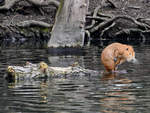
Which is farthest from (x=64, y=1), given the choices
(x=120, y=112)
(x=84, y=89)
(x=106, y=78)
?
(x=120, y=112)

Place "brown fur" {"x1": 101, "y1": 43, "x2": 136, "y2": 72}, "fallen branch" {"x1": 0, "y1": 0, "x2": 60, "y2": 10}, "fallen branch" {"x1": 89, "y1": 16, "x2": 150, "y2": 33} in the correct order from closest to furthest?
1. "brown fur" {"x1": 101, "y1": 43, "x2": 136, "y2": 72}
2. "fallen branch" {"x1": 89, "y1": 16, "x2": 150, "y2": 33}
3. "fallen branch" {"x1": 0, "y1": 0, "x2": 60, "y2": 10}

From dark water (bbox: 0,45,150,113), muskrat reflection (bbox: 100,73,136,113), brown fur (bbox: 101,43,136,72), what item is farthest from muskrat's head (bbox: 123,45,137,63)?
muskrat reflection (bbox: 100,73,136,113)

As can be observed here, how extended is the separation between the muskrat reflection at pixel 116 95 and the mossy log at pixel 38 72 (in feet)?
2.33

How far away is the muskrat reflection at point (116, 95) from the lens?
22.5 feet

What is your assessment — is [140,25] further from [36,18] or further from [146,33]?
[36,18]

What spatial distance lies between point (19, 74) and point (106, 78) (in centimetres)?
→ 195

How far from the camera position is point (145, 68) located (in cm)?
1173

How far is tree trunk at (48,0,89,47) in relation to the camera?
18.5m

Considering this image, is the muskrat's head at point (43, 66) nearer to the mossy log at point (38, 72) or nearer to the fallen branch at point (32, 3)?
the mossy log at point (38, 72)

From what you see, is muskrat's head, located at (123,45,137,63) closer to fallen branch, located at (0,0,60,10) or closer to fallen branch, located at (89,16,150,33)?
fallen branch, located at (89,16,150,33)

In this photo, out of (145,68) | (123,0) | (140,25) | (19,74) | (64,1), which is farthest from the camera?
(123,0)

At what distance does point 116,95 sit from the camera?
7953mm

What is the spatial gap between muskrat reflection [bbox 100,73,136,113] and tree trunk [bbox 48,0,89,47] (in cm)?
841

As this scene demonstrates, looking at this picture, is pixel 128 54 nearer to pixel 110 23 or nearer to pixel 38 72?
pixel 38 72
